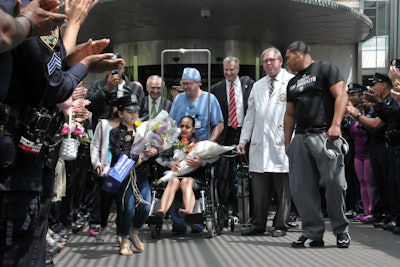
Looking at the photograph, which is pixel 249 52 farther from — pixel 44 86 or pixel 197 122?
pixel 44 86

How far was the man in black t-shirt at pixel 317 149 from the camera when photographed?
20.3 ft

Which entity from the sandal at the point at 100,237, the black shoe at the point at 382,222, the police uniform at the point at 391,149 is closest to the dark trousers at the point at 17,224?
the sandal at the point at 100,237

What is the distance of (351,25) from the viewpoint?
17.7 metres

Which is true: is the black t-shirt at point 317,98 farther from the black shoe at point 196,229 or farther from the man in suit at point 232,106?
the man in suit at point 232,106

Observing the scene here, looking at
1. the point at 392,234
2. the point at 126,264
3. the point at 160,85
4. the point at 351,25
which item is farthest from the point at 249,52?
the point at 126,264

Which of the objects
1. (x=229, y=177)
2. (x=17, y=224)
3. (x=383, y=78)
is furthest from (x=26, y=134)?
(x=383, y=78)

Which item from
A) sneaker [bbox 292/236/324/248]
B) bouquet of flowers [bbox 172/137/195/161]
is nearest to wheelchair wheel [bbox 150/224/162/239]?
bouquet of flowers [bbox 172/137/195/161]

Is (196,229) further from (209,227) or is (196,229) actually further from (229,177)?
(229,177)

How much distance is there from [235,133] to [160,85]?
131cm

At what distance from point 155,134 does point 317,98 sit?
1.72 meters

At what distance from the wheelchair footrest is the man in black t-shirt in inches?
43.5

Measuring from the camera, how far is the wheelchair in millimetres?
6844

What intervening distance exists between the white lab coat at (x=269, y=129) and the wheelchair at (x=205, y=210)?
56cm

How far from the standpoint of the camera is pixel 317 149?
6.22m
